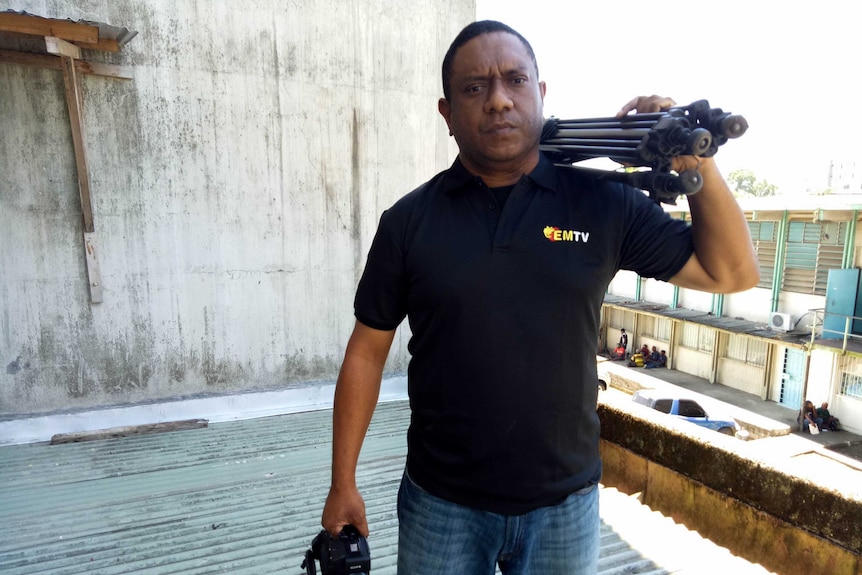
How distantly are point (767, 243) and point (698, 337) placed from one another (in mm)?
3356

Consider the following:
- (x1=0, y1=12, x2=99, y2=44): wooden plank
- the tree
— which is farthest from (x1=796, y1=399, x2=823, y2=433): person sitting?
the tree

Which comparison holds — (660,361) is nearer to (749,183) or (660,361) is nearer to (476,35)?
(476,35)

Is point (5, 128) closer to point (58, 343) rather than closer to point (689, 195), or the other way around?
point (58, 343)

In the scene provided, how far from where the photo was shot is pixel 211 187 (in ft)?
14.7

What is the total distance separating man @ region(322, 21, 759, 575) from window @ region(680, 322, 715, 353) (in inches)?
577

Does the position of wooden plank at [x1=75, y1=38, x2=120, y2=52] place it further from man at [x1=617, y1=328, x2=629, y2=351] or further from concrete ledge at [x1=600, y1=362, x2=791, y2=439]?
man at [x1=617, y1=328, x2=629, y2=351]

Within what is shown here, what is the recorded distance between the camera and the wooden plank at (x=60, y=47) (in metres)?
3.58

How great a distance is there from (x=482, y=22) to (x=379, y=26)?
3.94 metres

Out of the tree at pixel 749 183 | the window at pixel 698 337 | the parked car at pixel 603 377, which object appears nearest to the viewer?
the parked car at pixel 603 377

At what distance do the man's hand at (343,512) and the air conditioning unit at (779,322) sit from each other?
535 inches

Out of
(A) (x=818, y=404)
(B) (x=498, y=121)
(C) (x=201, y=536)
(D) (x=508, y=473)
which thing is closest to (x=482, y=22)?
(B) (x=498, y=121)

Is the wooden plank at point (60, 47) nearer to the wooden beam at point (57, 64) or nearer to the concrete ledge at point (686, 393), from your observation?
the wooden beam at point (57, 64)

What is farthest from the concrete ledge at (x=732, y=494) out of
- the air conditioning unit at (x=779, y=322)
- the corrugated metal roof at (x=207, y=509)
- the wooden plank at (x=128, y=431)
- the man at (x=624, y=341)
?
the man at (x=624, y=341)

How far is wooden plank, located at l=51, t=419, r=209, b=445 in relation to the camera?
4098 millimetres
